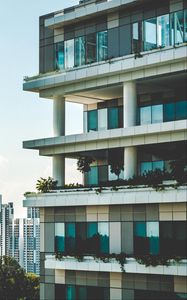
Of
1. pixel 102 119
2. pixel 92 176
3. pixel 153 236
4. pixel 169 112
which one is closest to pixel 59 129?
pixel 102 119

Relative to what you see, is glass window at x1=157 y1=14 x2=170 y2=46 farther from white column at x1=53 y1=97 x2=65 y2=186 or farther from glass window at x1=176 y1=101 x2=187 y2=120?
white column at x1=53 y1=97 x2=65 y2=186

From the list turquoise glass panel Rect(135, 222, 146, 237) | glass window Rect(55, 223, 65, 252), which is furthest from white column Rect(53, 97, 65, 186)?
turquoise glass panel Rect(135, 222, 146, 237)

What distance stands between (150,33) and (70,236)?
15650 mm

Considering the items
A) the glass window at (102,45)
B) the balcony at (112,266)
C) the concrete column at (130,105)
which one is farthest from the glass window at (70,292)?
the glass window at (102,45)

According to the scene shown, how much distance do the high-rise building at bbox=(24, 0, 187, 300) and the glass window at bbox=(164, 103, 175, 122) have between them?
0.07 m

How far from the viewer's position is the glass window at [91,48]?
53.4 meters

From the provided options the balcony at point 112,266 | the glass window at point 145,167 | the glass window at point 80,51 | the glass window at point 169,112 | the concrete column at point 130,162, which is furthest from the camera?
the glass window at point 80,51

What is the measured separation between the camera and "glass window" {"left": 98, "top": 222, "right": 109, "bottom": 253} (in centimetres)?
5134

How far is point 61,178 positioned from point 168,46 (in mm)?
13704

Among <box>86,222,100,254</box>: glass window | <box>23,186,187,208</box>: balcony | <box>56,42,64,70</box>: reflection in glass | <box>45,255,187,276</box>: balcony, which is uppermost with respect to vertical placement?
<box>56,42,64,70</box>: reflection in glass

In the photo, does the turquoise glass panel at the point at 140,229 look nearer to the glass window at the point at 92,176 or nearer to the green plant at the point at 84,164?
the glass window at the point at 92,176

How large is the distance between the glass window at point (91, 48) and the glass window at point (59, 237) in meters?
12.3

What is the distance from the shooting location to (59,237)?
54219 millimetres

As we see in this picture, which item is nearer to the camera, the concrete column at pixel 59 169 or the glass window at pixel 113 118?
the glass window at pixel 113 118
